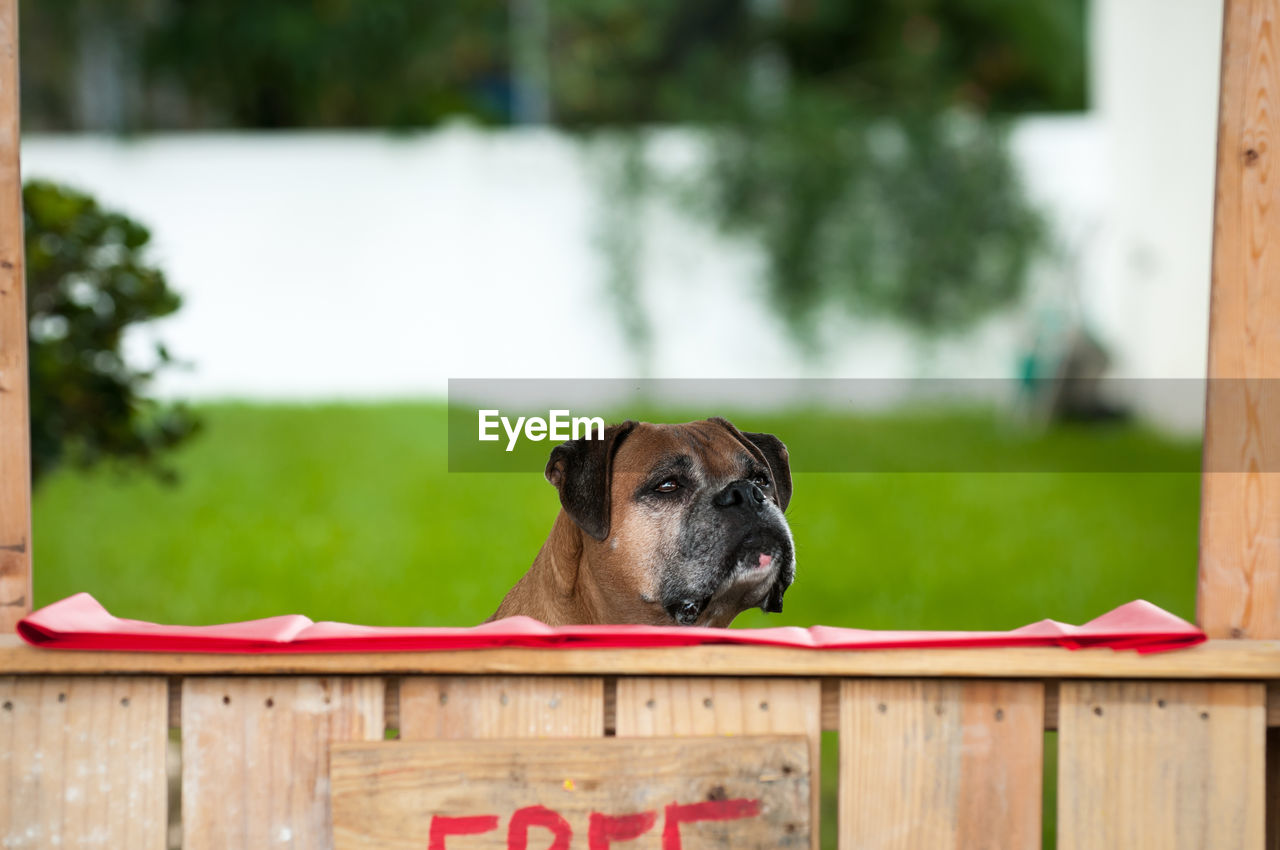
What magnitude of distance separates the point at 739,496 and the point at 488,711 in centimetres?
44

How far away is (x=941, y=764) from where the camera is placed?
1.41 meters

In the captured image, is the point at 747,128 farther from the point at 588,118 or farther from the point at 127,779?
the point at 127,779

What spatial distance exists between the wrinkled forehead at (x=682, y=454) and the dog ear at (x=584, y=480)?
3 centimetres

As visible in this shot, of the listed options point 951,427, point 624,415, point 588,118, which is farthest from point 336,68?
point 624,415

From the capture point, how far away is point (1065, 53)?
15.2 m

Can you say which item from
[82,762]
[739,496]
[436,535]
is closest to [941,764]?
[739,496]

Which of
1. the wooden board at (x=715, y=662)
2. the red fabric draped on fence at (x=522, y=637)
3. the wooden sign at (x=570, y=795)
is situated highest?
the red fabric draped on fence at (x=522, y=637)

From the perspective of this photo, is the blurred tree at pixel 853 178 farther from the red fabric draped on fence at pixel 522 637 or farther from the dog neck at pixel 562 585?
the red fabric draped on fence at pixel 522 637

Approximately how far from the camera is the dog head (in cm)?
154

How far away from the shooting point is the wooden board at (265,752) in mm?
1423

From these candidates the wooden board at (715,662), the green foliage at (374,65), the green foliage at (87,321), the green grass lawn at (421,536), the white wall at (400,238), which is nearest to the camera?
the wooden board at (715,662)

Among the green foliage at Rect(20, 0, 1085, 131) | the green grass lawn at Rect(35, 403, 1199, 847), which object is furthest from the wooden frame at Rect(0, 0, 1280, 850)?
the green foliage at Rect(20, 0, 1085, 131)

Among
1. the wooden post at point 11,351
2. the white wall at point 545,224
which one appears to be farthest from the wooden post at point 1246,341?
the white wall at point 545,224

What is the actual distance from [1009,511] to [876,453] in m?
3.46
